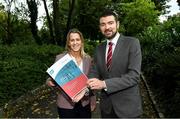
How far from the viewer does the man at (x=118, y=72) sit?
4859 mm

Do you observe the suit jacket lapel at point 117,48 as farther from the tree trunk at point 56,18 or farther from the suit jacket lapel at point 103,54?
the tree trunk at point 56,18

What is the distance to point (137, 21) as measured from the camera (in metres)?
62.2

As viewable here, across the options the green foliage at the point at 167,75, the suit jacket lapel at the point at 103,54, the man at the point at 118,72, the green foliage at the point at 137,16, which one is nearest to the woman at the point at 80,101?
the suit jacket lapel at the point at 103,54

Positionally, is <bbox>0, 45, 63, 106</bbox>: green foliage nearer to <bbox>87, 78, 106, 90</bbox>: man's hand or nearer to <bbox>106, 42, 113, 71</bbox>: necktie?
<bbox>106, 42, 113, 71</bbox>: necktie

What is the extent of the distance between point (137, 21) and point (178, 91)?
52.7m

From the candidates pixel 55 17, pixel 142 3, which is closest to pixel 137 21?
pixel 142 3

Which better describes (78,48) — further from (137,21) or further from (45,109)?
(137,21)

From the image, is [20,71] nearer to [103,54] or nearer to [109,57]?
[103,54]

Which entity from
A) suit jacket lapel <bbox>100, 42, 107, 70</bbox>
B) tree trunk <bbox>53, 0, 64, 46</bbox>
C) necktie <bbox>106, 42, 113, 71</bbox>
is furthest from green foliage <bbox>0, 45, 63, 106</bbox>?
tree trunk <bbox>53, 0, 64, 46</bbox>

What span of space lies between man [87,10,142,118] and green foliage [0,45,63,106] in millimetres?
8066

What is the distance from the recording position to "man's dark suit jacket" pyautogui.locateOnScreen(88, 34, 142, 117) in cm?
485

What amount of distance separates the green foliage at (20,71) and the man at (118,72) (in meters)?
8.07

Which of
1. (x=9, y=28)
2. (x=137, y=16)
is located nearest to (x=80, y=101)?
(x=9, y=28)

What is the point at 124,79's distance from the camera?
4.84 meters
